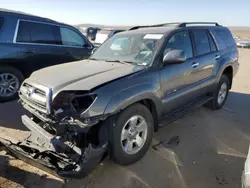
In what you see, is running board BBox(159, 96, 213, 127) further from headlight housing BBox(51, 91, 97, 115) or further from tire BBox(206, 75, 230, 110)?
headlight housing BBox(51, 91, 97, 115)

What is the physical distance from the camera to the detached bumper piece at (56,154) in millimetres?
2601

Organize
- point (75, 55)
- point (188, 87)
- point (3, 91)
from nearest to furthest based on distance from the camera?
point (188, 87) → point (3, 91) → point (75, 55)

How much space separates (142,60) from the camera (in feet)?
11.9

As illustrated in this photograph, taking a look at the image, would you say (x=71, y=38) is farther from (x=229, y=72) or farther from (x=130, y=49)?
(x=229, y=72)

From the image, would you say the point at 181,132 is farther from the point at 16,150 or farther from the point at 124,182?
the point at 16,150

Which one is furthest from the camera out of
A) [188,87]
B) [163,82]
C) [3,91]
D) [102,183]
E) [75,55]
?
[75,55]

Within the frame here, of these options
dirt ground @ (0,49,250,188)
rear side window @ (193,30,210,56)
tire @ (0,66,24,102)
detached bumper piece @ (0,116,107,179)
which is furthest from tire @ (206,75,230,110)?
tire @ (0,66,24,102)

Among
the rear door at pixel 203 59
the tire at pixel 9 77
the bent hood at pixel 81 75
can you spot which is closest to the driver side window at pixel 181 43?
the rear door at pixel 203 59

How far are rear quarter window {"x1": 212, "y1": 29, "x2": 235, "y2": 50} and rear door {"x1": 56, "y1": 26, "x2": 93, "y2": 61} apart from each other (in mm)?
3451

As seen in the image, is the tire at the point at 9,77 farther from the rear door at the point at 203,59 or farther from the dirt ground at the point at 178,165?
the rear door at the point at 203,59

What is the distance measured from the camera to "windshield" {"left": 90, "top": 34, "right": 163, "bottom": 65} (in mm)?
3693

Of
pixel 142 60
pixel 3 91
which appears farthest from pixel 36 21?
pixel 142 60

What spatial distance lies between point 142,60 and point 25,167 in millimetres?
2199

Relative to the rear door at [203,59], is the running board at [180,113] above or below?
below
